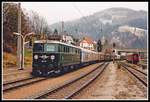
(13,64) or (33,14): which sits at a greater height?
(33,14)

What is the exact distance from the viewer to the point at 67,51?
3462 centimetres

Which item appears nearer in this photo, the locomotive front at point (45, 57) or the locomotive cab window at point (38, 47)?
the locomotive front at point (45, 57)

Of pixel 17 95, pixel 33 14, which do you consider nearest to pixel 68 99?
pixel 17 95

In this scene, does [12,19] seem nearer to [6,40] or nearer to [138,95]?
[6,40]

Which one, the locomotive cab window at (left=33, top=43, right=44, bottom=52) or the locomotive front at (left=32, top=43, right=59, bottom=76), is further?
the locomotive cab window at (left=33, top=43, right=44, bottom=52)

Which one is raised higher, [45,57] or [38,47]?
[38,47]

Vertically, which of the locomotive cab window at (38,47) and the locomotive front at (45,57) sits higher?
the locomotive cab window at (38,47)

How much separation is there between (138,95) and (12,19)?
4174cm

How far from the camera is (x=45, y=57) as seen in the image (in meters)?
30.7

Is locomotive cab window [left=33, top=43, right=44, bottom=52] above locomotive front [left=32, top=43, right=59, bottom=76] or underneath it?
above

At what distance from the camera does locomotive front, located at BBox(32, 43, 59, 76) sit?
3062cm

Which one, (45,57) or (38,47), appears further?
(38,47)

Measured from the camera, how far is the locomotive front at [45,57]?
3062cm

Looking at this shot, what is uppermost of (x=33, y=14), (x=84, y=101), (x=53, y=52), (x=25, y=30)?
(x=33, y=14)
